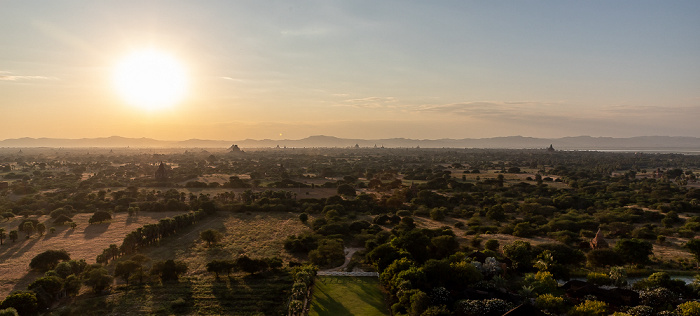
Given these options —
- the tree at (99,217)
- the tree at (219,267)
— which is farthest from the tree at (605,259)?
the tree at (99,217)

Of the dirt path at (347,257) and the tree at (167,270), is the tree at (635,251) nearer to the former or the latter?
the dirt path at (347,257)

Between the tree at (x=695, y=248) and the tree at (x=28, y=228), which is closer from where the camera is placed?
the tree at (x=695, y=248)

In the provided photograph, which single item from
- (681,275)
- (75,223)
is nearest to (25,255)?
(75,223)

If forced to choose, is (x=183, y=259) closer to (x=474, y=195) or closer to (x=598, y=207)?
(x=474, y=195)

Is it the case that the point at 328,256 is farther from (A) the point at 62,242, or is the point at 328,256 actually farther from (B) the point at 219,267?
(A) the point at 62,242

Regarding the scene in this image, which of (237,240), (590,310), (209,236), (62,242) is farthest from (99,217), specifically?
(590,310)

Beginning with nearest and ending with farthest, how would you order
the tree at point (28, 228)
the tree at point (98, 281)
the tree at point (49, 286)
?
1. the tree at point (49, 286)
2. the tree at point (98, 281)
3. the tree at point (28, 228)
